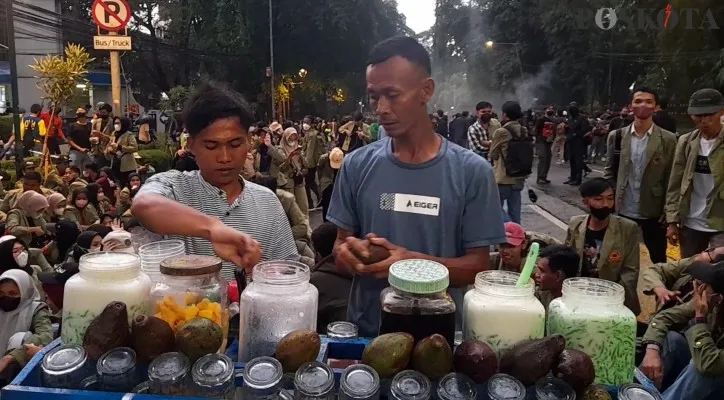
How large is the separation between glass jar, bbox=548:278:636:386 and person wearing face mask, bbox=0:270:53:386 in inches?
130

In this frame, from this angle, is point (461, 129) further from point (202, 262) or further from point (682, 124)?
point (202, 262)

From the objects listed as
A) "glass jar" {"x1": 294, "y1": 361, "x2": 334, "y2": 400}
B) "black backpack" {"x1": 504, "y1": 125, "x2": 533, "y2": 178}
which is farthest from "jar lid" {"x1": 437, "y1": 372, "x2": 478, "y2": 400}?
"black backpack" {"x1": 504, "y1": 125, "x2": 533, "y2": 178}

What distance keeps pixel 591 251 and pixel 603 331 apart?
3386 millimetres

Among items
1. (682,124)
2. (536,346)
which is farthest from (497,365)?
(682,124)

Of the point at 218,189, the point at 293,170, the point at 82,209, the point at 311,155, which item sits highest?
the point at 218,189

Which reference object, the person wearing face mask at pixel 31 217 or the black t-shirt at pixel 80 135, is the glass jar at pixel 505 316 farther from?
the black t-shirt at pixel 80 135

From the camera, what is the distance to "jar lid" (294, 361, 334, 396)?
131cm

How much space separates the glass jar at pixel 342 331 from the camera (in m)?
1.64

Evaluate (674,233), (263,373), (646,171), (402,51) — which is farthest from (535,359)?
(646,171)

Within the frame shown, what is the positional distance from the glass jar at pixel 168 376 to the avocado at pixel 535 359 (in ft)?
2.40

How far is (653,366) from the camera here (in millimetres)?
3357

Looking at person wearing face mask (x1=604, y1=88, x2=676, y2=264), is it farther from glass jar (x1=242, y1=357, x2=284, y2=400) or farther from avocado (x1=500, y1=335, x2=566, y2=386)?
glass jar (x1=242, y1=357, x2=284, y2=400)

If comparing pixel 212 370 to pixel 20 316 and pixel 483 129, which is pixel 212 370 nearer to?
pixel 20 316

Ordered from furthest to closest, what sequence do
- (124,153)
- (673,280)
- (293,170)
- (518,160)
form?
(124,153), (293,170), (518,160), (673,280)
